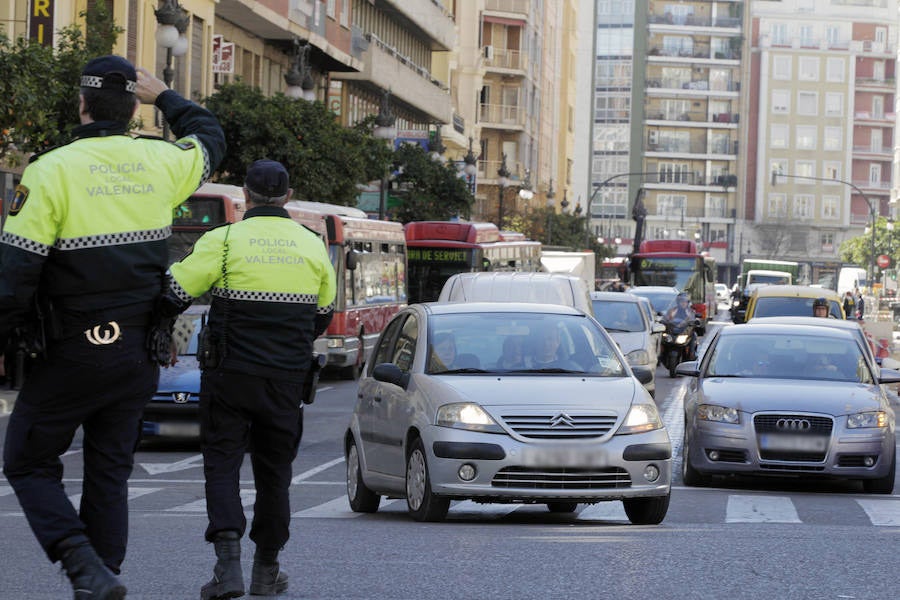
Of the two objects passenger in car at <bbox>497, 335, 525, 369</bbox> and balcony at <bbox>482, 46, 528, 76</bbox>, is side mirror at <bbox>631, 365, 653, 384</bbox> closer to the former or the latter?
passenger in car at <bbox>497, 335, 525, 369</bbox>

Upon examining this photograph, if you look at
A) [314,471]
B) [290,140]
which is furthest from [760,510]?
[290,140]

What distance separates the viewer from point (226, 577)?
275 inches

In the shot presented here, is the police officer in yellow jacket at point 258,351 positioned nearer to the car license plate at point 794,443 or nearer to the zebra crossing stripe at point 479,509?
the zebra crossing stripe at point 479,509

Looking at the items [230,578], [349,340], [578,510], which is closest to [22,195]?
[230,578]

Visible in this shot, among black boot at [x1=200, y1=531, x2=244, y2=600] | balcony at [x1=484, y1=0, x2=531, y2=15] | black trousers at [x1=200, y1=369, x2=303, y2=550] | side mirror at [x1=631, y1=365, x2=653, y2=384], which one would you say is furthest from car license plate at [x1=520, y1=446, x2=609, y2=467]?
balcony at [x1=484, y1=0, x2=531, y2=15]

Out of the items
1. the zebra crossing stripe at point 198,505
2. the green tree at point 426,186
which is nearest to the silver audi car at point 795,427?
the zebra crossing stripe at point 198,505

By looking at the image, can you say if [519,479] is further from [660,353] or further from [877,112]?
[877,112]

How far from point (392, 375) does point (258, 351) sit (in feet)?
14.1

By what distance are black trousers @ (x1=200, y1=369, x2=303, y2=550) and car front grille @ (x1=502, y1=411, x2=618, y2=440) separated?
3704mm

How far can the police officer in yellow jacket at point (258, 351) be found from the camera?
24.3ft

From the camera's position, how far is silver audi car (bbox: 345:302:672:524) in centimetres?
1110

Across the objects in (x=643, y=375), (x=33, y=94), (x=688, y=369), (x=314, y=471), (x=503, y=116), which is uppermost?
(x=503, y=116)

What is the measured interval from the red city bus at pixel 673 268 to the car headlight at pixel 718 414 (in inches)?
1963

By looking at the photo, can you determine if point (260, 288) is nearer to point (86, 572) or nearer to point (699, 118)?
point (86, 572)
